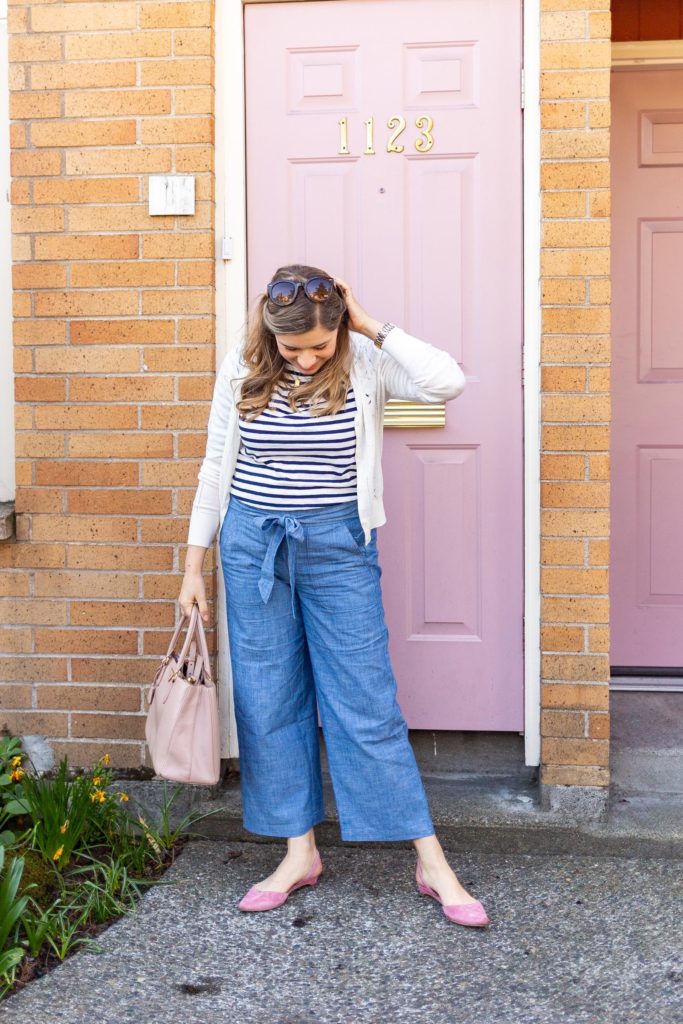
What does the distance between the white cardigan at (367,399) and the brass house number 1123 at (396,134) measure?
2.99 ft

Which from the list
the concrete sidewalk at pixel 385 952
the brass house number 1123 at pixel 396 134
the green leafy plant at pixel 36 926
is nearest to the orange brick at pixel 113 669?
the concrete sidewalk at pixel 385 952

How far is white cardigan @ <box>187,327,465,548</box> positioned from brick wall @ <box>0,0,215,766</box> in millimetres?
549

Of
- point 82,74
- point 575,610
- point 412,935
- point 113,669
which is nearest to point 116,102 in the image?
point 82,74

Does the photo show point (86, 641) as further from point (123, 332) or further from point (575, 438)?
point (575, 438)

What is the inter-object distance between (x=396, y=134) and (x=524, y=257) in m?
0.61

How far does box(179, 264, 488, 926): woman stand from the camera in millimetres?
3074

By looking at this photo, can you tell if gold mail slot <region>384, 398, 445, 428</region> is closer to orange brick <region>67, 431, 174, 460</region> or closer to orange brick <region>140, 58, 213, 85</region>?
orange brick <region>67, 431, 174, 460</region>

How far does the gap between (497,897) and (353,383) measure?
5.24 ft

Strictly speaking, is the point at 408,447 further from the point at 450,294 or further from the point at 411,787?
the point at 411,787

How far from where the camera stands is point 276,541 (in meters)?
3.11

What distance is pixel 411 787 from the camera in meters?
3.27

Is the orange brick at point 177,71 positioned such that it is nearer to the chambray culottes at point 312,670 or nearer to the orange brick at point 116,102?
the orange brick at point 116,102

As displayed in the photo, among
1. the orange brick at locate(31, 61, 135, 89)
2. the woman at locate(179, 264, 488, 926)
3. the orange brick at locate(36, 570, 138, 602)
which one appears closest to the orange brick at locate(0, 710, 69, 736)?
the orange brick at locate(36, 570, 138, 602)

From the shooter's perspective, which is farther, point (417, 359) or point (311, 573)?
point (311, 573)
